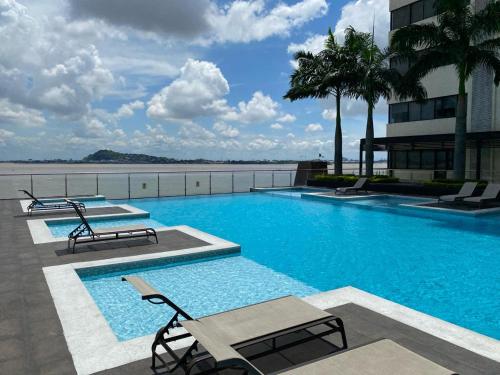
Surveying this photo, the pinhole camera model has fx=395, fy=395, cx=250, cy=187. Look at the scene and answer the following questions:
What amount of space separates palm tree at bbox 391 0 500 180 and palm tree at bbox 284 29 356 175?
18.0ft

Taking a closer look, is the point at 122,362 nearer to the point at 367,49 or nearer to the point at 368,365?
the point at 368,365

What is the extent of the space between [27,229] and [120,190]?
1244cm

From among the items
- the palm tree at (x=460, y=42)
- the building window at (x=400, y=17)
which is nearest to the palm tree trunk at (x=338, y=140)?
the palm tree at (x=460, y=42)

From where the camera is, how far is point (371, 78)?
23.8 metres

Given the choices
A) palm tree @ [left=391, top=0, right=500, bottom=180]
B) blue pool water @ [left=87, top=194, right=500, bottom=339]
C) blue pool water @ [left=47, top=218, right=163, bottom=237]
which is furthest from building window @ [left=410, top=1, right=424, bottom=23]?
blue pool water @ [left=47, top=218, right=163, bottom=237]

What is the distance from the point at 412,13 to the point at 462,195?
17.5 m

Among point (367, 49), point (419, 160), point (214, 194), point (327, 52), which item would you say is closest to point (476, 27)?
point (367, 49)

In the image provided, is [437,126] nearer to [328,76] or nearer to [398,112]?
[398,112]

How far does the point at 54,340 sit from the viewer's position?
→ 4.40 metres

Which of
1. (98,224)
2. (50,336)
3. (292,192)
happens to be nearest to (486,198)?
(292,192)

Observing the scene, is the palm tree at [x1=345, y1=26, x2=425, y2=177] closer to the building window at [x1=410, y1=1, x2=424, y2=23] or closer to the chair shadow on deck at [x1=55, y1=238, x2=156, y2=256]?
the building window at [x1=410, y1=1, x2=424, y2=23]

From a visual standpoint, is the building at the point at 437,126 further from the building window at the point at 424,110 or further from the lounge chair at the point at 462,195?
the lounge chair at the point at 462,195

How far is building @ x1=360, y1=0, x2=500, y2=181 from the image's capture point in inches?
957

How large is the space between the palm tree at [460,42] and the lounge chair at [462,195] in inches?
95.6
